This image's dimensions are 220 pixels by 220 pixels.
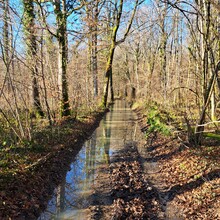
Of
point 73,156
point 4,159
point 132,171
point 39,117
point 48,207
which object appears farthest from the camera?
point 39,117

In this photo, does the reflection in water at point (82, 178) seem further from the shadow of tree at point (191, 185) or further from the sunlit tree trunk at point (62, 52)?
the sunlit tree trunk at point (62, 52)

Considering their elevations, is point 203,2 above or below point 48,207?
above

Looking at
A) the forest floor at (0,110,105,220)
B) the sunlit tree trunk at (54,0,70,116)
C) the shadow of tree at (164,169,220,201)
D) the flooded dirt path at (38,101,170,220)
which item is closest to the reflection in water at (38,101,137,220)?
the flooded dirt path at (38,101,170,220)

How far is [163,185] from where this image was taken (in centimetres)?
742

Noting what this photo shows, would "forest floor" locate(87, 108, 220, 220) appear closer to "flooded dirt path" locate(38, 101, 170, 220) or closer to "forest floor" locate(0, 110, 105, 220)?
"flooded dirt path" locate(38, 101, 170, 220)

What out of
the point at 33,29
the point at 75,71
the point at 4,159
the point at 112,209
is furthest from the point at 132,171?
the point at 75,71

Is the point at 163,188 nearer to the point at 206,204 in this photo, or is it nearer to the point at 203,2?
the point at 206,204

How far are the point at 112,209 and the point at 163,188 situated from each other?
1905mm

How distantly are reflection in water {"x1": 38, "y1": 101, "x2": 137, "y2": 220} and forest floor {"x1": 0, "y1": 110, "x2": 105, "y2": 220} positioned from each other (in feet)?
0.74

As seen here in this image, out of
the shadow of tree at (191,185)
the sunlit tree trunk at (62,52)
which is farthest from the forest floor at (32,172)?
the sunlit tree trunk at (62,52)

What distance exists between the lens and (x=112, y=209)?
19.5 feet

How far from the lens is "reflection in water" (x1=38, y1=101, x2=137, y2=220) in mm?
5949

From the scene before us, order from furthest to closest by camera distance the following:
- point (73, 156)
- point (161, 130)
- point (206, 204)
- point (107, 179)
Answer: point (161, 130) < point (73, 156) < point (107, 179) < point (206, 204)

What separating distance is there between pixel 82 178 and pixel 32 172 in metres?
1.86
